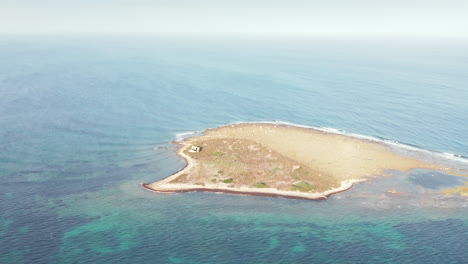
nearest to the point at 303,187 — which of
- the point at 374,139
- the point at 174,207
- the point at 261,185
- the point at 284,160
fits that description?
the point at 261,185

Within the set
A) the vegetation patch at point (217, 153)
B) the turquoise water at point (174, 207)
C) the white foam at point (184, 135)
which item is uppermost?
the white foam at point (184, 135)

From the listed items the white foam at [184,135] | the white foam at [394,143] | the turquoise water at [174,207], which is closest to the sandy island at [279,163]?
the turquoise water at [174,207]

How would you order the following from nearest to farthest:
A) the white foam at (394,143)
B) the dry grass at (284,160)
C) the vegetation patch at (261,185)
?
1. the vegetation patch at (261,185)
2. the dry grass at (284,160)
3. the white foam at (394,143)

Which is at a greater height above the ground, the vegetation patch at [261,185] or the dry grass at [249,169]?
the dry grass at [249,169]

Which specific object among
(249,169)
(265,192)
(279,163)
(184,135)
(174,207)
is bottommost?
(174,207)

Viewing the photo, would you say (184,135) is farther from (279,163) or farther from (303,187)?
(303,187)

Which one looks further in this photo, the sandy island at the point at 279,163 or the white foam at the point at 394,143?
the white foam at the point at 394,143

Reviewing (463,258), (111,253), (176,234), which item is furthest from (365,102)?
(111,253)

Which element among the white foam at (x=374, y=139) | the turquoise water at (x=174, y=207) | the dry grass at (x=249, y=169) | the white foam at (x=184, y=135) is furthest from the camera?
the white foam at (x=184, y=135)

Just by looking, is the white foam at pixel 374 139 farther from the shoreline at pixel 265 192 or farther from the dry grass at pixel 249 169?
the shoreline at pixel 265 192
